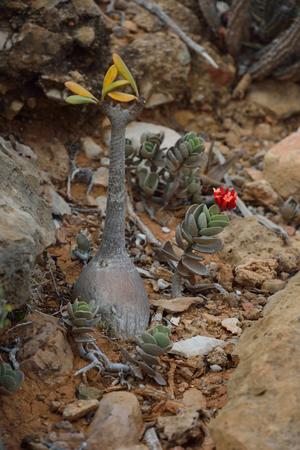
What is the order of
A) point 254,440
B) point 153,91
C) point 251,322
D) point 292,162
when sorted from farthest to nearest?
point 153,91 → point 292,162 → point 251,322 → point 254,440

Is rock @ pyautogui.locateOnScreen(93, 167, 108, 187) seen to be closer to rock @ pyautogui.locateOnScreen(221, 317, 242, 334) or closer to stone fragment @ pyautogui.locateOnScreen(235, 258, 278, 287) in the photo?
stone fragment @ pyautogui.locateOnScreen(235, 258, 278, 287)

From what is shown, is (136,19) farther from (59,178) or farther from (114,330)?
(114,330)

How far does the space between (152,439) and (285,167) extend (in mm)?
2183

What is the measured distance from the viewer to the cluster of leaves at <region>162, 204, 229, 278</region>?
2.82 m

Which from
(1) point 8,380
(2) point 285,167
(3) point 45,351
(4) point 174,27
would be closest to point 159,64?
(4) point 174,27

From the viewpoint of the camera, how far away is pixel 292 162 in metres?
3.99

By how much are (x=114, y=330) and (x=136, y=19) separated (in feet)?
7.62

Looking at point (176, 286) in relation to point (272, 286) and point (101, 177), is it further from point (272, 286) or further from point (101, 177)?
point (101, 177)

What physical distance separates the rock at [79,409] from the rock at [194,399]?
33 cm

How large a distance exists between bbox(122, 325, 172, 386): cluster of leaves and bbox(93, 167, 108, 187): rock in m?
1.44

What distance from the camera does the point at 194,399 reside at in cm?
246

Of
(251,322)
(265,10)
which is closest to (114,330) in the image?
(251,322)

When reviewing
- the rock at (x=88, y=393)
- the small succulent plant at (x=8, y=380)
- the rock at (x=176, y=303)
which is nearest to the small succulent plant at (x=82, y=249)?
the rock at (x=176, y=303)

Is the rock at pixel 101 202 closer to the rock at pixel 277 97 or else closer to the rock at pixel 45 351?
the rock at pixel 45 351
